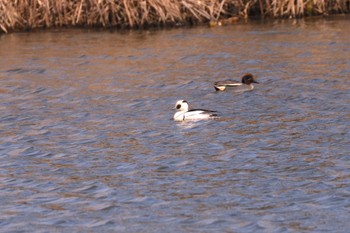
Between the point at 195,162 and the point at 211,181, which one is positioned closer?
the point at 211,181

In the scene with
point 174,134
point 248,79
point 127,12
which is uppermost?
point 127,12

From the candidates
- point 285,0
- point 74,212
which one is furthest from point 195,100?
point 285,0

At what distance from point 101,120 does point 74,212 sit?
218 inches

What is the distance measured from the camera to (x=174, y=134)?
49.4 ft

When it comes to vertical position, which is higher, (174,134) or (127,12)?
(127,12)

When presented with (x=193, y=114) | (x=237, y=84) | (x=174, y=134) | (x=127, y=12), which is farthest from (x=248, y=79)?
(x=127, y=12)

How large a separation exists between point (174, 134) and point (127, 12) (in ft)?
40.0

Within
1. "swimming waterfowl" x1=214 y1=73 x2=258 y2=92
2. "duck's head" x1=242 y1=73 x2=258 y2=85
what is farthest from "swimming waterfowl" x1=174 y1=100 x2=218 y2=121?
"duck's head" x1=242 y1=73 x2=258 y2=85

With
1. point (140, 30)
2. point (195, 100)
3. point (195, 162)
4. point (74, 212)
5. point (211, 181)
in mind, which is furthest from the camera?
point (140, 30)

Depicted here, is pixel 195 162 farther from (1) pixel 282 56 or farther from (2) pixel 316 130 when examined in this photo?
(1) pixel 282 56

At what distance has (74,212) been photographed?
10859 mm

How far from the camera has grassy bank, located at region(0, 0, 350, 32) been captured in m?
26.6

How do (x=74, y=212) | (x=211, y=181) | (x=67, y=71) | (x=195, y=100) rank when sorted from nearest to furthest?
(x=74, y=212), (x=211, y=181), (x=195, y=100), (x=67, y=71)

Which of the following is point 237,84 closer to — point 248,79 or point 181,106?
point 248,79
